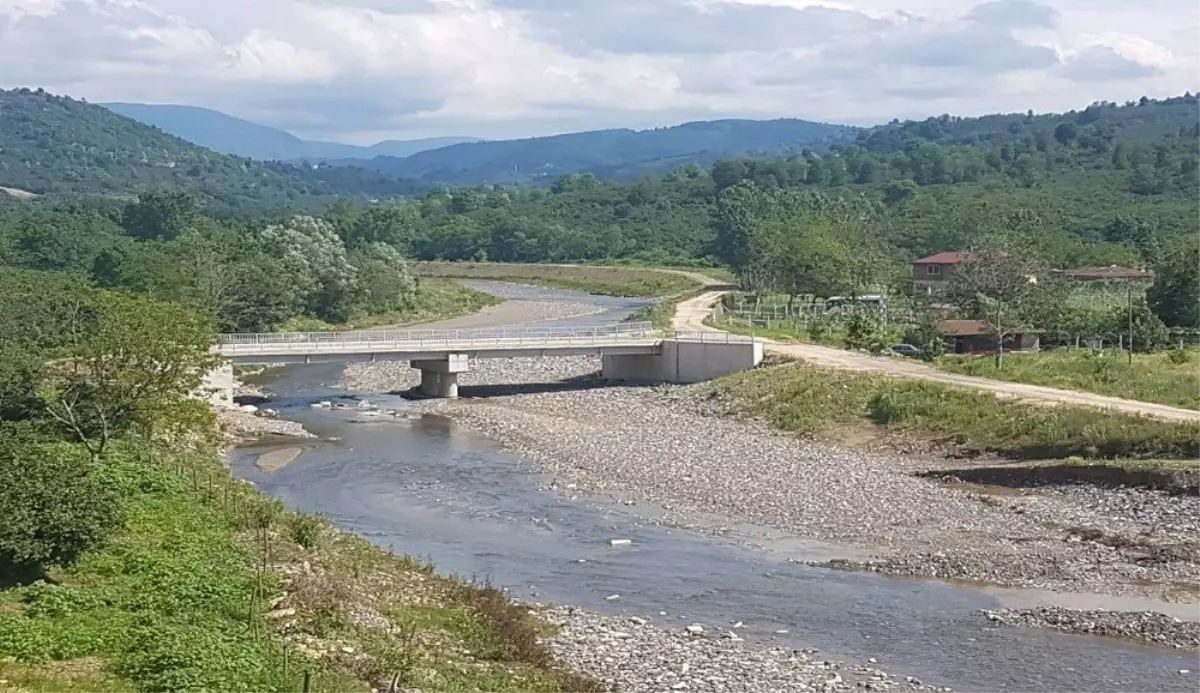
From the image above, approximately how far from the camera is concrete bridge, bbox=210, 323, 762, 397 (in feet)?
211

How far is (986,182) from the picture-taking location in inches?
7293

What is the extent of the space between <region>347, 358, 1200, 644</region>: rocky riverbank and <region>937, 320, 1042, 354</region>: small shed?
1567 centimetres

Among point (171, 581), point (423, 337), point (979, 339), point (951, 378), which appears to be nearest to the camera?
point (171, 581)

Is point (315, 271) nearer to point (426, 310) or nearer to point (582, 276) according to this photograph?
point (426, 310)

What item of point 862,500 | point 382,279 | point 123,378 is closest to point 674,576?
point 862,500

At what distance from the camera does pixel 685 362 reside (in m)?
70.4

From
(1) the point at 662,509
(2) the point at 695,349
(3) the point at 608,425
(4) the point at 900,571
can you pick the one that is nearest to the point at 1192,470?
(4) the point at 900,571

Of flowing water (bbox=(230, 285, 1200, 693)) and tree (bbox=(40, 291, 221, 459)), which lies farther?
tree (bbox=(40, 291, 221, 459))

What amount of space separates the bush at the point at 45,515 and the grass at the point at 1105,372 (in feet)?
129

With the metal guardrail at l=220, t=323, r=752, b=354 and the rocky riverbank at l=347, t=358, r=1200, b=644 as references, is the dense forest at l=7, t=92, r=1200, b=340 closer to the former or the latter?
the metal guardrail at l=220, t=323, r=752, b=354

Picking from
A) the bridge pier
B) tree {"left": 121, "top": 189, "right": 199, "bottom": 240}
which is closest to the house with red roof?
the bridge pier

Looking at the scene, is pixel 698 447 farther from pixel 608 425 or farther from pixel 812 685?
pixel 812 685

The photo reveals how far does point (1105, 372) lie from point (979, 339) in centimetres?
1472

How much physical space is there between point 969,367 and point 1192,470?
67.7ft
